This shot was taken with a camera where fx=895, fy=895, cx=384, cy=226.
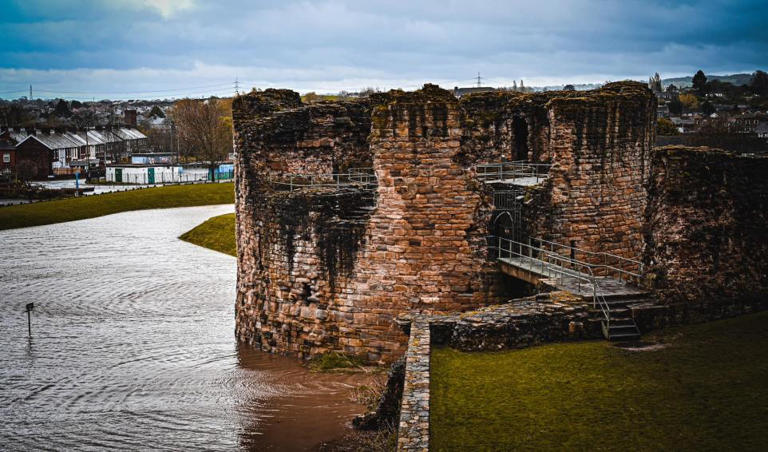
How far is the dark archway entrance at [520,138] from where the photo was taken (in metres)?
22.6

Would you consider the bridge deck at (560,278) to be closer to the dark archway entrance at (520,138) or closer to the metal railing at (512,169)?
the metal railing at (512,169)

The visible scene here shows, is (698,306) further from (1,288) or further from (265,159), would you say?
(1,288)

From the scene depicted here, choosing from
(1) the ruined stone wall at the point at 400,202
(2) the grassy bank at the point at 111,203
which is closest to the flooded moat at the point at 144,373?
(1) the ruined stone wall at the point at 400,202

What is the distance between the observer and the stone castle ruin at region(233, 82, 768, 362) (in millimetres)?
17453

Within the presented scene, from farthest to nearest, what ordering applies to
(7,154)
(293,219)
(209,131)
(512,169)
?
(7,154) → (209,131) → (512,169) → (293,219)

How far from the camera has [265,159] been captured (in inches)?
829

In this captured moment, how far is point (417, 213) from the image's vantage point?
1755cm

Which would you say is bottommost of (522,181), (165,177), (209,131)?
(165,177)

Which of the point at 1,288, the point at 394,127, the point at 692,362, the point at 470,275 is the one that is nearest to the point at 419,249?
the point at 470,275

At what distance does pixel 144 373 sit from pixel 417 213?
7167mm

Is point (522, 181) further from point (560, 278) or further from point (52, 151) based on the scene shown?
point (52, 151)

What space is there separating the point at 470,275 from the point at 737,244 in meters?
5.34

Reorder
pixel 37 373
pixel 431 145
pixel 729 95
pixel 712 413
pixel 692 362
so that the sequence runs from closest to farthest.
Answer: pixel 712 413 < pixel 692 362 < pixel 431 145 < pixel 37 373 < pixel 729 95

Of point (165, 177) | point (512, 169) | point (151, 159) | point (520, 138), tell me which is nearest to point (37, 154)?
point (151, 159)
